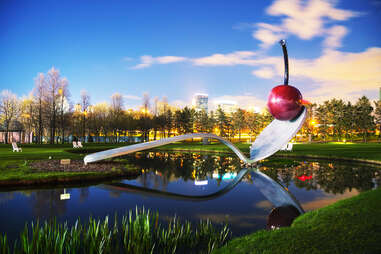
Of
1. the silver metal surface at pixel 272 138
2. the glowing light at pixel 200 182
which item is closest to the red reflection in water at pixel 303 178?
the silver metal surface at pixel 272 138

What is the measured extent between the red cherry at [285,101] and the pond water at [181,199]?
138 inches

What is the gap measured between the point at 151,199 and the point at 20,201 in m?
4.11

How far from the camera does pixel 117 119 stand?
51.1m

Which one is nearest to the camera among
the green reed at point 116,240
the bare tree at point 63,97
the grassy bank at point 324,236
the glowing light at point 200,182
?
the green reed at point 116,240

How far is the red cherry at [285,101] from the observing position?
43.1 feet

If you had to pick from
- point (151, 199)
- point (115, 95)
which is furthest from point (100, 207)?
point (115, 95)

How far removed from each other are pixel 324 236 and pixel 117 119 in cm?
4970

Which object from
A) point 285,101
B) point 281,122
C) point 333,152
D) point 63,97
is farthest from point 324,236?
point 63,97

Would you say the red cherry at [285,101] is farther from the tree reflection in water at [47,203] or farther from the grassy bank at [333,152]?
the tree reflection in water at [47,203]

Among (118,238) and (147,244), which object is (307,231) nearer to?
(147,244)

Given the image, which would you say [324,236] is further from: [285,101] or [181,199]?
[285,101]

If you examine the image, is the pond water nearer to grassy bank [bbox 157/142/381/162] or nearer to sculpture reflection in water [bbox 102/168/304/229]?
sculpture reflection in water [bbox 102/168/304/229]

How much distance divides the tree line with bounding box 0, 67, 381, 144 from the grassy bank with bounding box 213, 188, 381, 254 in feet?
125

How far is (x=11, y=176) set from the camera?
10062 mm
